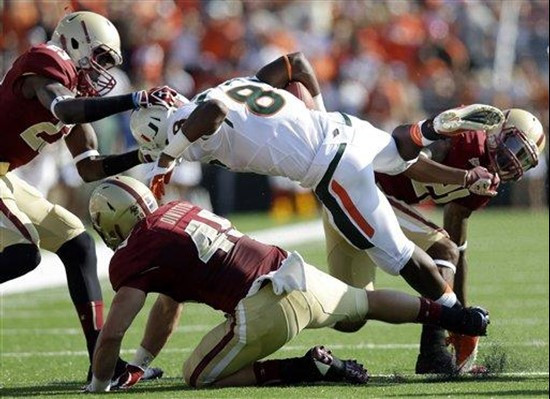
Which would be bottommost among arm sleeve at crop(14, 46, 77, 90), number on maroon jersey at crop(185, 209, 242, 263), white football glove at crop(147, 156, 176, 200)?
number on maroon jersey at crop(185, 209, 242, 263)

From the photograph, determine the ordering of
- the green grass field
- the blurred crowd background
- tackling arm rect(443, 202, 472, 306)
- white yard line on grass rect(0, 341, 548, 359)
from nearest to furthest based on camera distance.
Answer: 1. the green grass field
2. tackling arm rect(443, 202, 472, 306)
3. white yard line on grass rect(0, 341, 548, 359)
4. the blurred crowd background

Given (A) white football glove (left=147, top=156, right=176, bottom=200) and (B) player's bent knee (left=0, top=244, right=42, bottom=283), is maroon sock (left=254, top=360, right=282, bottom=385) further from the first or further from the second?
(B) player's bent knee (left=0, top=244, right=42, bottom=283)

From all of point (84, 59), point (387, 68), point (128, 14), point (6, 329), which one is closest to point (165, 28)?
point (128, 14)

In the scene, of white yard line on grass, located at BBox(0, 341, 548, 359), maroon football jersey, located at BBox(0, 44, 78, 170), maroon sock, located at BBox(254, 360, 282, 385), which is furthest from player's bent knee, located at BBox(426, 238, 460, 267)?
maroon football jersey, located at BBox(0, 44, 78, 170)

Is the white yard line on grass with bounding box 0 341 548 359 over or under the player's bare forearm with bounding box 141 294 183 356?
under

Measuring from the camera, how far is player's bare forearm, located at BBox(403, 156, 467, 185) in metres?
6.28

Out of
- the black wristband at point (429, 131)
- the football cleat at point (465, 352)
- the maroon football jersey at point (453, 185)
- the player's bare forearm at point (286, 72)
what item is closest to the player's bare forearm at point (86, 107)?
the player's bare forearm at point (286, 72)

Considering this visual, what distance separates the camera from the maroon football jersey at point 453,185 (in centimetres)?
661

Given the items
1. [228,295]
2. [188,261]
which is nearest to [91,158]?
[188,261]

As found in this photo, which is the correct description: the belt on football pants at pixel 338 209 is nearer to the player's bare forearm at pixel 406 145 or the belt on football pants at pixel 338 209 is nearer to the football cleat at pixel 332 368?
the player's bare forearm at pixel 406 145

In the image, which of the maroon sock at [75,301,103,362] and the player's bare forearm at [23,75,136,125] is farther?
the maroon sock at [75,301,103,362]

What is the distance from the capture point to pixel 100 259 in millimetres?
12094

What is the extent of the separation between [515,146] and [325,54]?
37.6 ft

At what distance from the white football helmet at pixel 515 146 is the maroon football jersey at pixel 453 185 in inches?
2.5
